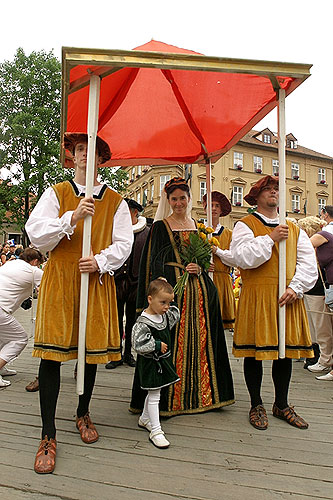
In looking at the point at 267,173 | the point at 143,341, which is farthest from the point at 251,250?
the point at 267,173

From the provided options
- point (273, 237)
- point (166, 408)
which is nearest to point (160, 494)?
point (166, 408)

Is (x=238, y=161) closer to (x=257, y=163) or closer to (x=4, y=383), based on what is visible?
(x=257, y=163)

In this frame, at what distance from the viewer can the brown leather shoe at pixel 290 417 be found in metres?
2.91

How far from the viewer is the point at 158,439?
255cm

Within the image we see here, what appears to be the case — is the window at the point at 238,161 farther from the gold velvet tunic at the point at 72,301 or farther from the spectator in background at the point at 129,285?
the gold velvet tunic at the point at 72,301

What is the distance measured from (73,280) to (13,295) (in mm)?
1749

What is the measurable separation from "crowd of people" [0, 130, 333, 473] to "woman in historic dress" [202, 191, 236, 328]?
0.78 meters

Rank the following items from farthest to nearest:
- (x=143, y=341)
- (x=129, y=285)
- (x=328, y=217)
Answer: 1. (x=129, y=285)
2. (x=328, y=217)
3. (x=143, y=341)

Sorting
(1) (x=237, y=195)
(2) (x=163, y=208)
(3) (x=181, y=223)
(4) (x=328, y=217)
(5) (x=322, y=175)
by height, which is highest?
(5) (x=322, y=175)

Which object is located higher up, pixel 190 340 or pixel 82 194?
pixel 82 194

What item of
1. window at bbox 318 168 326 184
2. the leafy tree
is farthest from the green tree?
window at bbox 318 168 326 184

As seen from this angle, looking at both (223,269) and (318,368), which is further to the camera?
(318,368)

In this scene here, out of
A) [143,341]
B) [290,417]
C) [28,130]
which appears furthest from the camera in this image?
[28,130]

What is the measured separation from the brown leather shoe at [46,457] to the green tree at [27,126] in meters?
18.6
